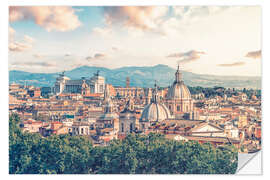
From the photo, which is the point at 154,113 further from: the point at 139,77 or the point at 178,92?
the point at 139,77

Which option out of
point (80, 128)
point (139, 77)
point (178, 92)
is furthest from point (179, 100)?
point (80, 128)

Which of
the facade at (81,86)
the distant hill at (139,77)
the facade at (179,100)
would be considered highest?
the distant hill at (139,77)

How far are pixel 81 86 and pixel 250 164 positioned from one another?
46.5 ft

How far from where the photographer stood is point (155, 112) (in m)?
22.1

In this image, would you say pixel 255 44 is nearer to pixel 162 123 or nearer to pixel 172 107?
pixel 162 123

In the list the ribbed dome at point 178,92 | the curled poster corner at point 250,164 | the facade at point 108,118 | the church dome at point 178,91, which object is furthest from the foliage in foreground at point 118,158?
the ribbed dome at point 178,92

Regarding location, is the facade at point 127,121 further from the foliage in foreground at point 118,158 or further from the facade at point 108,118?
the foliage in foreground at point 118,158

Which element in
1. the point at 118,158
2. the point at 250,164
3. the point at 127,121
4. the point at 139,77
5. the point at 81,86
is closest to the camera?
the point at 250,164

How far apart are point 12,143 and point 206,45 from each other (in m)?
6.62

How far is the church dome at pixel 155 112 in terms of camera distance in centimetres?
2195

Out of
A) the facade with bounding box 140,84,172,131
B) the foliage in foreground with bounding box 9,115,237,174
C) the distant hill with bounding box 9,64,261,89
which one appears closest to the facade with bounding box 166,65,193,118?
the facade with bounding box 140,84,172,131

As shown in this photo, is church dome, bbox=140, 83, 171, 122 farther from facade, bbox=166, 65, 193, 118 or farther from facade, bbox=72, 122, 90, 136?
facade, bbox=72, 122, 90, 136

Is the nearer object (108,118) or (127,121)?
(127,121)
